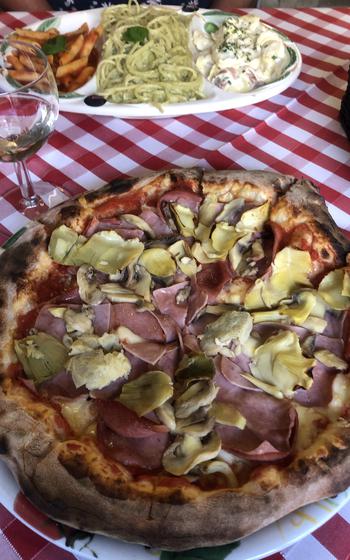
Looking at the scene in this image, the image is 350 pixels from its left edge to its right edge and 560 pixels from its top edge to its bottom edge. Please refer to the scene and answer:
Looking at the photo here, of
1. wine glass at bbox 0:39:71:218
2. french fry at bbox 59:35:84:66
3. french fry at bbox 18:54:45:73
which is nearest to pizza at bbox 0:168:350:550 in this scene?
wine glass at bbox 0:39:71:218

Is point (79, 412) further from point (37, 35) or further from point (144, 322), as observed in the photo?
point (37, 35)

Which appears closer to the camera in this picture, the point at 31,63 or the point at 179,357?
the point at 179,357

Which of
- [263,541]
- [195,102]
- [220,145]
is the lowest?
[263,541]

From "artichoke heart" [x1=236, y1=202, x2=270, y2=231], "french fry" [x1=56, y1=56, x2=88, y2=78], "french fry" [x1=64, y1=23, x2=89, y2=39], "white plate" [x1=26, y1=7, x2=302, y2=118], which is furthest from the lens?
"french fry" [x1=64, y1=23, x2=89, y2=39]

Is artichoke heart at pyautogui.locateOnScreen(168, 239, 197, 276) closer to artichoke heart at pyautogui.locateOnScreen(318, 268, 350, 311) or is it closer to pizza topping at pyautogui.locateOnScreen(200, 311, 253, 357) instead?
pizza topping at pyautogui.locateOnScreen(200, 311, 253, 357)

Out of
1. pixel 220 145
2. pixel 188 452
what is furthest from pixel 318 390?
pixel 220 145

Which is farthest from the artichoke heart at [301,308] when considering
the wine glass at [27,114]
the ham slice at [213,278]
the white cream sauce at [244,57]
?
the white cream sauce at [244,57]
